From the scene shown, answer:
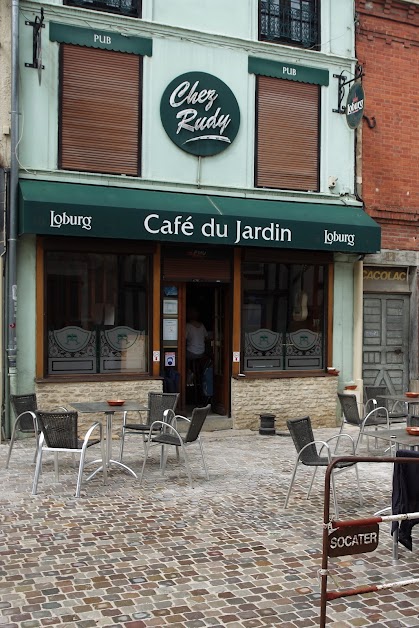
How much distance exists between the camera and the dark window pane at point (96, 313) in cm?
1090

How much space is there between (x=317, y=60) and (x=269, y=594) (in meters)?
10.3

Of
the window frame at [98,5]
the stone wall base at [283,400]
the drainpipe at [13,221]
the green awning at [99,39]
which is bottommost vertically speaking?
the stone wall base at [283,400]

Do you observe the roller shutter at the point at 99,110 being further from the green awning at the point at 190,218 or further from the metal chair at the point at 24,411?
the metal chair at the point at 24,411

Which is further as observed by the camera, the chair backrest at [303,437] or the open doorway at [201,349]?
the open doorway at [201,349]

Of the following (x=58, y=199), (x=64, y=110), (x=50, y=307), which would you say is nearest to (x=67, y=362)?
(x=50, y=307)

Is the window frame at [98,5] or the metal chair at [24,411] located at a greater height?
the window frame at [98,5]

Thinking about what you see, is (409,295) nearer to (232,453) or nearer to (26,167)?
(232,453)

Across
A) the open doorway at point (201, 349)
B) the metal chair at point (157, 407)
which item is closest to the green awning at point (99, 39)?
the open doorway at point (201, 349)

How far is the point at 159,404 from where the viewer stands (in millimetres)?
9203

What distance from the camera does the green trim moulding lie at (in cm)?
1217

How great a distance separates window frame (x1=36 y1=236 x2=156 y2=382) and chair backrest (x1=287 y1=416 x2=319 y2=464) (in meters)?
4.41

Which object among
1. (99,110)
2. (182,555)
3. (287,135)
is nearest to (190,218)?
(99,110)

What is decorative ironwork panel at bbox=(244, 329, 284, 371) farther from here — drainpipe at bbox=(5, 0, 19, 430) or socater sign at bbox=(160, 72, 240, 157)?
drainpipe at bbox=(5, 0, 19, 430)

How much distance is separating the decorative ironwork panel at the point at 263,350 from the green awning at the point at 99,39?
5016 millimetres
